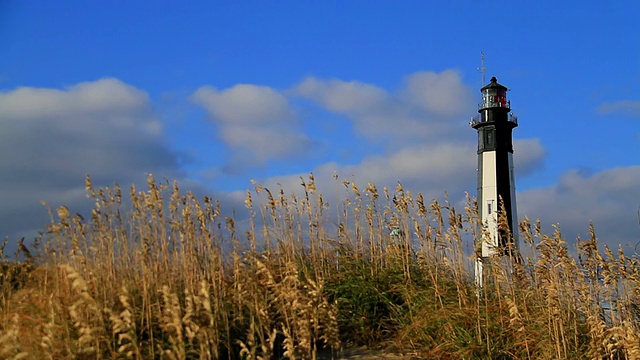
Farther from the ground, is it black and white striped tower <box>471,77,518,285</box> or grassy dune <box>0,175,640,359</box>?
black and white striped tower <box>471,77,518,285</box>

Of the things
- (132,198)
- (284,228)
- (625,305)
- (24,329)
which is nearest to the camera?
(24,329)

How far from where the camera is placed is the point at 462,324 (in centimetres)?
714

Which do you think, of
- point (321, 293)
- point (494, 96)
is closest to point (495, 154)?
point (494, 96)

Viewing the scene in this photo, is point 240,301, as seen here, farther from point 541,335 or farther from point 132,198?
point 541,335

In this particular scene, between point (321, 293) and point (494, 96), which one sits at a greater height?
point (494, 96)

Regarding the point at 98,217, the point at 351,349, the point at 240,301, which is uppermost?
the point at 98,217

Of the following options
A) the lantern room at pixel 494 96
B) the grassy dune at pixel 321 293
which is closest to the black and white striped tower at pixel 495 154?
the lantern room at pixel 494 96

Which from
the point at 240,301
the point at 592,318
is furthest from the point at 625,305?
the point at 240,301

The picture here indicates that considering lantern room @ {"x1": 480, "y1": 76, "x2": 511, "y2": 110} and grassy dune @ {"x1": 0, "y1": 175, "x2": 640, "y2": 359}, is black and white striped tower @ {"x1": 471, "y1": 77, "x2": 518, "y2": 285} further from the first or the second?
grassy dune @ {"x1": 0, "y1": 175, "x2": 640, "y2": 359}

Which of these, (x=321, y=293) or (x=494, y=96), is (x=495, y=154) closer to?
(x=494, y=96)

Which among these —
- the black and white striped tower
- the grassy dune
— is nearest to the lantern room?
the black and white striped tower

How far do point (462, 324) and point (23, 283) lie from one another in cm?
492

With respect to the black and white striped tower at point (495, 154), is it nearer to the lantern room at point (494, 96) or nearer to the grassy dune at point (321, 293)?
the lantern room at point (494, 96)

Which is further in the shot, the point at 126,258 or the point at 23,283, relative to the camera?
the point at 23,283
